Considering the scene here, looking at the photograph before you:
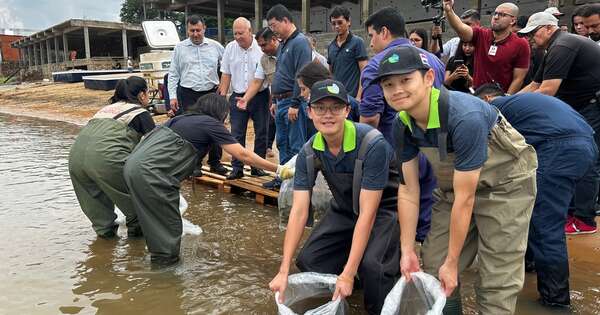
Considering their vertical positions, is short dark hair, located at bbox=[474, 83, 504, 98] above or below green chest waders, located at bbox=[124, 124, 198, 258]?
above

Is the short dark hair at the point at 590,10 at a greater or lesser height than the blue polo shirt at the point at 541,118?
greater

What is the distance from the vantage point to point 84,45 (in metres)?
44.2

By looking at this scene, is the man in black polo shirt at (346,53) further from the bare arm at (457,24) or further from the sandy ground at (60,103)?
the sandy ground at (60,103)

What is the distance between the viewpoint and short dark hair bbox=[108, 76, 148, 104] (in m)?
4.22

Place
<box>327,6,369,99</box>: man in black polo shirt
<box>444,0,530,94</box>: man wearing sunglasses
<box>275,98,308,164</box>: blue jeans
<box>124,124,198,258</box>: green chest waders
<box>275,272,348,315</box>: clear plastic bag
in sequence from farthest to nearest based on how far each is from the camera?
<box>327,6,369,99</box>: man in black polo shirt
<box>275,98,308,164</box>: blue jeans
<box>444,0,530,94</box>: man wearing sunglasses
<box>124,124,198,258</box>: green chest waders
<box>275,272,348,315</box>: clear plastic bag

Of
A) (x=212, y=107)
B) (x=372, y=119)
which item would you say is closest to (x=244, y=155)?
(x=212, y=107)

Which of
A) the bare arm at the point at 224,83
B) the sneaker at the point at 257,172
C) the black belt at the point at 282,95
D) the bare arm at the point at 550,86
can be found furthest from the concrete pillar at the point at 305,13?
the bare arm at the point at 550,86

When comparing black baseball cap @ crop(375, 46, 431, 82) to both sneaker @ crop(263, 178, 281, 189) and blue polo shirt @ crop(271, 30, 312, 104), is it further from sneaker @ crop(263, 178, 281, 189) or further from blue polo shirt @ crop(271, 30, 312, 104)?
sneaker @ crop(263, 178, 281, 189)

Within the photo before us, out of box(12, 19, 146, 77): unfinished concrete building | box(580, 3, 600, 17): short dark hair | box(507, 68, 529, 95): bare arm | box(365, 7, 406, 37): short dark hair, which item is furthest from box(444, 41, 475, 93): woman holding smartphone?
box(12, 19, 146, 77): unfinished concrete building

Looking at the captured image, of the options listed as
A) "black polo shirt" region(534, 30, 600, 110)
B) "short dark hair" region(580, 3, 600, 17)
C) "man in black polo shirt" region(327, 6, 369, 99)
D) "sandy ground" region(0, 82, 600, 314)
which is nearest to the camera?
"black polo shirt" region(534, 30, 600, 110)

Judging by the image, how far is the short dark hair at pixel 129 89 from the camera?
4.22 meters

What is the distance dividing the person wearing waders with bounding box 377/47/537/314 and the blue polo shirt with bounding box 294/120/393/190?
16 cm

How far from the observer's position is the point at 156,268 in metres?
3.58

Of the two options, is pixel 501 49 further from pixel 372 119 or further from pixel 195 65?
pixel 195 65
